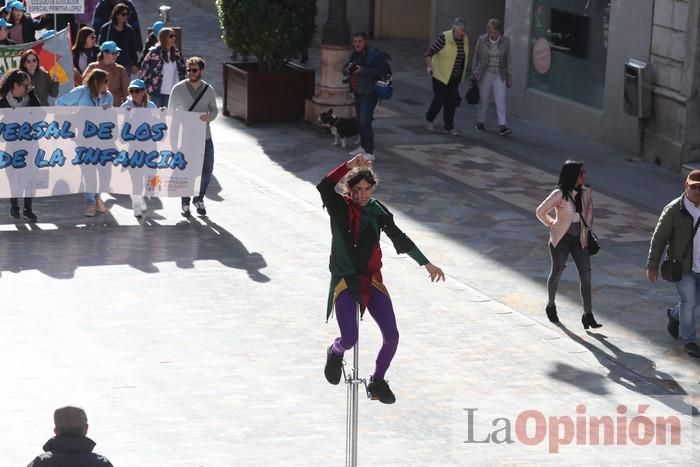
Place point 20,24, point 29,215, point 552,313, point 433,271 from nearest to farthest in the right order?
point 433,271
point 552,313
point 29,215
point 20,24

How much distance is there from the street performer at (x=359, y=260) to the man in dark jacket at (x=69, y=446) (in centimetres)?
262

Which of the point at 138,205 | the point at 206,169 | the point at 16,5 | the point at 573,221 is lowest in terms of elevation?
the point at 138,205

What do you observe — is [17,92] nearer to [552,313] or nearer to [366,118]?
[366,118]

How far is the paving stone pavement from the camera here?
32.8ft

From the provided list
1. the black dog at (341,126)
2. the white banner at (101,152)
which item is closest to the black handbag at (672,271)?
the white banner at (101,152)

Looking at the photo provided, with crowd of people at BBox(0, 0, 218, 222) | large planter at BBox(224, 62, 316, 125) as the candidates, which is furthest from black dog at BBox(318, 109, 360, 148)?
crowd of people at BBox(0, 0, 218, 222)

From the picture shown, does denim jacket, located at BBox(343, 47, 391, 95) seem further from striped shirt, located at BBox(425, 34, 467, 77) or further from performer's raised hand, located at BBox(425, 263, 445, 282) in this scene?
performer's raised hand, located at BBox(425, 263, 445, 282)

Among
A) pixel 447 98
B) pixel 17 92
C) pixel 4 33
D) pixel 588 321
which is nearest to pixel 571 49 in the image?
pixel 447 98

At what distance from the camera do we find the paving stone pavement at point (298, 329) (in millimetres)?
10008

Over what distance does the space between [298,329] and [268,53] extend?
381 inches

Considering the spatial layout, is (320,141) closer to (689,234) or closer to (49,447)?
(689,234)

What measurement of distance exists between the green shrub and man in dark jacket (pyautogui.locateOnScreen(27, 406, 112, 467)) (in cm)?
1442

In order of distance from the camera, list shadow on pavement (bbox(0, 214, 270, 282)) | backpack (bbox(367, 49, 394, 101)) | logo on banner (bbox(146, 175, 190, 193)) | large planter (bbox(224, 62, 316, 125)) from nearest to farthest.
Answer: shadow on pavement (bbox(0, 214, 270, 282)) → logo on banner (bbox(146, 175, 190, 193)) → backpack (bbox(367, 49, 394, 101)) → large planter (bbox(224, 62, 316, 125))

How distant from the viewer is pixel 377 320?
940 cm
